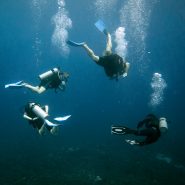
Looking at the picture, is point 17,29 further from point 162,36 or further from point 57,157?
point 57,157

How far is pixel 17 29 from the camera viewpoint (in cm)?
6619

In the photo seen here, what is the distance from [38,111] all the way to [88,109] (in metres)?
31.6

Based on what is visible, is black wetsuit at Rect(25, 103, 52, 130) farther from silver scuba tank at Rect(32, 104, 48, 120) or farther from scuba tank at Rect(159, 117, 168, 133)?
scuba tank at Rect(159, 117, 168, 133)

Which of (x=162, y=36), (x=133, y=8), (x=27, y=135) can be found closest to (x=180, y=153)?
(x=27, y=135)

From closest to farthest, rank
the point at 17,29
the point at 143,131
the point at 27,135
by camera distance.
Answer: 1. the point at 143,131
2. the point at 27,135
3. the point at 17,29

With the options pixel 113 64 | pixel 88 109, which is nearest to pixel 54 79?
pixel 113 64

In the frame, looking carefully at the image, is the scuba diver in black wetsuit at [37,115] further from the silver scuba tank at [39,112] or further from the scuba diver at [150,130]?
the scuba diver at [150,130]

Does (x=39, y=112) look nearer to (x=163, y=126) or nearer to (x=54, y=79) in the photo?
(x=54, y=79)

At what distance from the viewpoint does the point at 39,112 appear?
725cm

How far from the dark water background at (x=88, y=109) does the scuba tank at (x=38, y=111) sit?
26.5 inches

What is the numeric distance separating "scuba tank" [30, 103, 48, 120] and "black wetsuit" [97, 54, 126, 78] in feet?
7.14

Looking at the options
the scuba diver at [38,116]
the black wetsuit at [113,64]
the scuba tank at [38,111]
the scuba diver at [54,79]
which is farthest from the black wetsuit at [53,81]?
the black wetsuit at [113,64]

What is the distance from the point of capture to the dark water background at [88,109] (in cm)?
1569

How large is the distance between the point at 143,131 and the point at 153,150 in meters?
14.8
